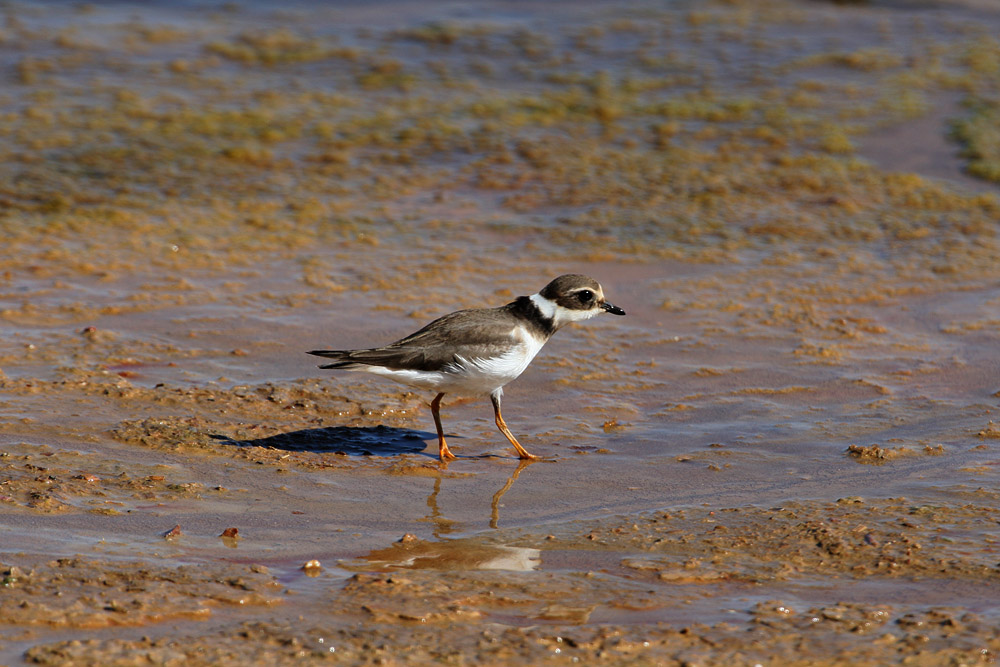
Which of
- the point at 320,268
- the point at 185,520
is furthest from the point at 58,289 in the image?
the point at 185,520

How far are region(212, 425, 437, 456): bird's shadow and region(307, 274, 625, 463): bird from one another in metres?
0.21

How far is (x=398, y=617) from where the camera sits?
164 inches

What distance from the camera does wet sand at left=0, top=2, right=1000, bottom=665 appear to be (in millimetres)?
4305

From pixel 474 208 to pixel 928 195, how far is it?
401 cm

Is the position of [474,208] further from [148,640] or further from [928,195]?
[148,640]

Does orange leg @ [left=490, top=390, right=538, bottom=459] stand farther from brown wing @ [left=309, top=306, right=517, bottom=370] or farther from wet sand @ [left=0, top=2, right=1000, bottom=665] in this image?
brown wing @ [left=309, top=306, right=517, bottom=370]

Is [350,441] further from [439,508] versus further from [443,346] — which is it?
[439,508]

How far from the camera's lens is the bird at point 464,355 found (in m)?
6.14

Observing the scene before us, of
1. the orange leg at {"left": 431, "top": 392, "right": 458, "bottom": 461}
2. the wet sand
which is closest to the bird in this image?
the orange leg at {"left": 431, "top": 392, "right": 458, "bottom": 461}

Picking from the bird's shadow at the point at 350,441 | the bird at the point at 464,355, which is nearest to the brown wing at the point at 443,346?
the bird at the point at 464,355

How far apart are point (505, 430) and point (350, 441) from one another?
85 centimetres

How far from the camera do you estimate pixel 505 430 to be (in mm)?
6270

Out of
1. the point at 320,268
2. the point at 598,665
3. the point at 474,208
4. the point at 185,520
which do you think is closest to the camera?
the point at 598,665

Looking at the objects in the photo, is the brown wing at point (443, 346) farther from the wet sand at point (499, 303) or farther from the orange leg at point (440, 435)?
the wet sand at point (499, 303)
